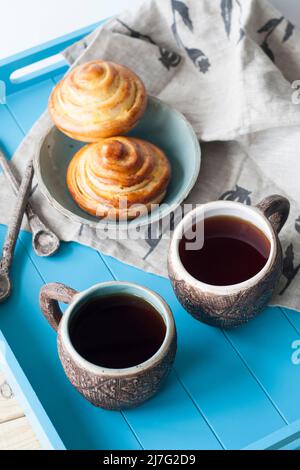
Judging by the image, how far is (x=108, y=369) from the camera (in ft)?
2.59

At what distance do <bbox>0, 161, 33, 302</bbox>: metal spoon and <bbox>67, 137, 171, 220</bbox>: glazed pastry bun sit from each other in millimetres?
66

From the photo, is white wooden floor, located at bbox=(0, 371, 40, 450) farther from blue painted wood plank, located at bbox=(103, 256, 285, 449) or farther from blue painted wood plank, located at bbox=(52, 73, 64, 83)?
blue painted wood plank, located at bbox=(52, 73, 64, 83)

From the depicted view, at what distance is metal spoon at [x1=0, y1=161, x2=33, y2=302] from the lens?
3.13ft

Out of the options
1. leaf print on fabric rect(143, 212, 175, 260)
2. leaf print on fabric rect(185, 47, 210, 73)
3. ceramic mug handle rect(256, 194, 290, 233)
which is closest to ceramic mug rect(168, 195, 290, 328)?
ceramic mug handle rect(256, 194, 290, 233)

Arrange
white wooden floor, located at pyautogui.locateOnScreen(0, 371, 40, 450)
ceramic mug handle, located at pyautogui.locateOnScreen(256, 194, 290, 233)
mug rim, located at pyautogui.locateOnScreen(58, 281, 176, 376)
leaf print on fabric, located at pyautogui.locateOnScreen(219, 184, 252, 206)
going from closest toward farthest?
mug rim, located at pyautogui.locateOnScreen(58, 281, 176, 376) → ceramic mug handle, located at pyautogui.locateOnScreen(256, 194, 290, 233) → leaf print on fabric, located at pyautogui.locateOnScreen(219, 184, 252, 206) → white wooden floor, located at pyautogui.locateOnScreen(0, 371, 40, 450)

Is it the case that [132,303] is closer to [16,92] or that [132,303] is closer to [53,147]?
[53,147]

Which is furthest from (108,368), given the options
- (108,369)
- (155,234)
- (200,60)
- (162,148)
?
(200,60)

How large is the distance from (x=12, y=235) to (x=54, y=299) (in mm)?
151

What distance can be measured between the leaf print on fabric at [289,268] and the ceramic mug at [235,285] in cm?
6

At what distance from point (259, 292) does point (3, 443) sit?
0.46 metres

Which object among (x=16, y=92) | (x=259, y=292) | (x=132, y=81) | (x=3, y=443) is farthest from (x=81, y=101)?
(x=3, y=443)

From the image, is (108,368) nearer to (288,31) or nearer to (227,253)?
(227,253)

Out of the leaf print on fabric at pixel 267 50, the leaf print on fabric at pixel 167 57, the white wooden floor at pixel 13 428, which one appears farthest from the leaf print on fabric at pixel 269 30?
the white wooden floor at pixel 13 428

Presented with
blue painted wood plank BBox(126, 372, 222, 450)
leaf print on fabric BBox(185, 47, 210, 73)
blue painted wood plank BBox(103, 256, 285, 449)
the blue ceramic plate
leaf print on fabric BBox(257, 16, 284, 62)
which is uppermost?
leaf print on fabric BBox(257, 16, 284, 62)
